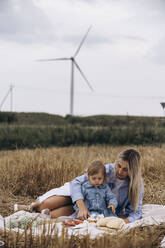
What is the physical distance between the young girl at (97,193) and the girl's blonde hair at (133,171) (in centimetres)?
26

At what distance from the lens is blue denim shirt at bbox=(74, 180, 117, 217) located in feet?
17.0

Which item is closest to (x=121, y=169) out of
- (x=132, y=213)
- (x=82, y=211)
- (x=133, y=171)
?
(x=133, y=171)

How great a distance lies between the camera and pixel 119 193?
5.41 meters

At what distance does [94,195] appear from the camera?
5199 mm

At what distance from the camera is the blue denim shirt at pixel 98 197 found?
204 inches

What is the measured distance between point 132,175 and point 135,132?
43.3ft

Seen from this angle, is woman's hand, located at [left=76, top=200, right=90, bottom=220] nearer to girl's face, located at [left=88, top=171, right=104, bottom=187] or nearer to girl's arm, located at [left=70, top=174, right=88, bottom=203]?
girl's arm, located at [left=70, top=174, right=88, bottom=203]

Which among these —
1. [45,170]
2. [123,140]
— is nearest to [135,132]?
[123,140]

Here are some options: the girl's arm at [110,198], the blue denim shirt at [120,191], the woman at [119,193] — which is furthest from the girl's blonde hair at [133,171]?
the girl's arm at [110,198]

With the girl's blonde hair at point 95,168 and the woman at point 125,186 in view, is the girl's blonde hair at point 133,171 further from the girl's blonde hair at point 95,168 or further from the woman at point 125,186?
the girl's blonde hair at point 95,168

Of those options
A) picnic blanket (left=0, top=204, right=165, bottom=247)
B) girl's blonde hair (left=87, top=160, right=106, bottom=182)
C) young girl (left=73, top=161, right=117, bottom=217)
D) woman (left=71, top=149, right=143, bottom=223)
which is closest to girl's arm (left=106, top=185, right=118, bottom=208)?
young girl (left=73, top=161, right=117, bottom=217)

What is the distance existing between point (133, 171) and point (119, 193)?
Answer: 46 centimetres

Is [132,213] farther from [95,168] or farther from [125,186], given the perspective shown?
[95,168]

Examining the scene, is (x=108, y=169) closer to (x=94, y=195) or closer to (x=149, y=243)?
(x=94, y=195)
